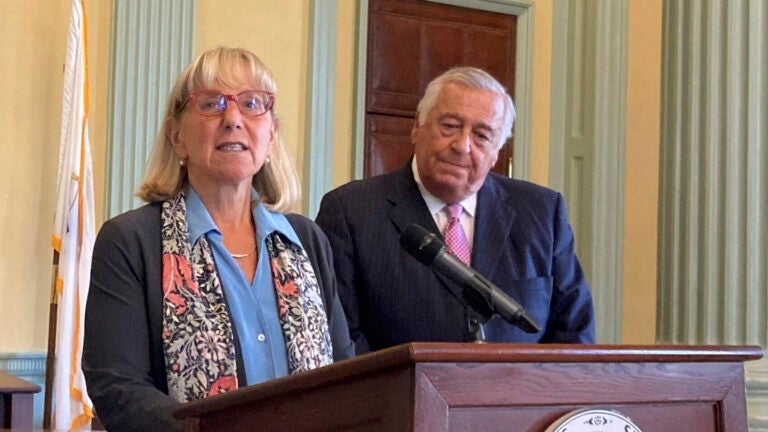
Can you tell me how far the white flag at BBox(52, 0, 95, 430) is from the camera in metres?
5.21

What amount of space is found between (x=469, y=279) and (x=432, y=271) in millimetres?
850

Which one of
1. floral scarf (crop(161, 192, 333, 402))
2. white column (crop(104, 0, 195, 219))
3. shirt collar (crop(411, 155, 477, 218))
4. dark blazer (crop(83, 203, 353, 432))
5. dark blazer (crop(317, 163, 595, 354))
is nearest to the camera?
dark blazer (crop(83, 203, 353, 432))

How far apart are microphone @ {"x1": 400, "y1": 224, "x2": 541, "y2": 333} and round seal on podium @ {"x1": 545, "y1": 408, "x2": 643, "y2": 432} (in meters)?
0.44

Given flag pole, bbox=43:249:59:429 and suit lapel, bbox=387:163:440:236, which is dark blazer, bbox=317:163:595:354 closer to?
suit lapel, bbox=387:163:440:236

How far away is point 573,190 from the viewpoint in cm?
759

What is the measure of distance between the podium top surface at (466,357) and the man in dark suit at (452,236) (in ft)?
3.74

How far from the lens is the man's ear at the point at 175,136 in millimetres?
2219

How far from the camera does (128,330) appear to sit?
77.7 inches

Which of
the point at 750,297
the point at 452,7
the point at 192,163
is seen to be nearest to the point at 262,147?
the point at 192,163

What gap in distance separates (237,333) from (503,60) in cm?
567

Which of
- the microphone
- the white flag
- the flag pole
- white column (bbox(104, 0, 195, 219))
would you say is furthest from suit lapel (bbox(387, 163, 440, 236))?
white column (bbox(104, 0, 195, 219))

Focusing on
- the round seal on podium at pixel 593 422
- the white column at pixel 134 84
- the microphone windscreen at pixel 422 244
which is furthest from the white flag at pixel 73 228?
the round seal on podium at pixel 593 422

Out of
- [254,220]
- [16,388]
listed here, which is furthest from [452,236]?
[16,388]

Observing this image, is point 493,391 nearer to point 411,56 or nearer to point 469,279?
point 469,279
